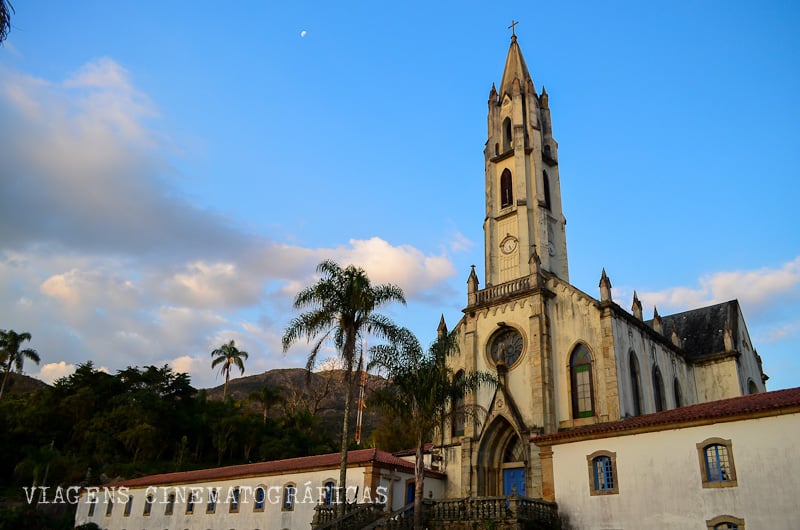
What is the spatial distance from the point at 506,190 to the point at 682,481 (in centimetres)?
2209

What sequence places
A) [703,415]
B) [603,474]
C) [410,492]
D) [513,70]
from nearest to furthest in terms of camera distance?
[703,415] < [603,474] < [410,492] < [513,70]

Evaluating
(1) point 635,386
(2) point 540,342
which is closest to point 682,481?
(1) point 635,386

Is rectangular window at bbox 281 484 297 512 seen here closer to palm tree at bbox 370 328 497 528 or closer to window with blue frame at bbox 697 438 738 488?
palm tree at bbox 370 328 497 528

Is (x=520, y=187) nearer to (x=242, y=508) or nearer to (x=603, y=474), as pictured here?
(x=603, y=474)

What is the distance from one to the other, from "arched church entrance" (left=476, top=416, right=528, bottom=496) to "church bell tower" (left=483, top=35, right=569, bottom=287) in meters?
8.92

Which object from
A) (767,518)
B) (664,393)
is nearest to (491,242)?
(664,393)

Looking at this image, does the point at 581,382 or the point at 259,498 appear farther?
the point at 259,498

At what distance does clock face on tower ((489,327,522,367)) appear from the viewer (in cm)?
3334

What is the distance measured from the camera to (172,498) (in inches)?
1499

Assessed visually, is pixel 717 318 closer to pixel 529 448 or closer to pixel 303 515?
pixel 529 448

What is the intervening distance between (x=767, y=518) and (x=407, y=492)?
54.6ft

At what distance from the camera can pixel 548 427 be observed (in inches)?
1172

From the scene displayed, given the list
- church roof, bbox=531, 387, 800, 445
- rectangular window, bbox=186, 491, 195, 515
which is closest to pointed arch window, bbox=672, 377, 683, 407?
church roof, bbox=531, 387, 800, 445

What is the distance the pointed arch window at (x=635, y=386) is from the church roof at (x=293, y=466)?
37.4ft
